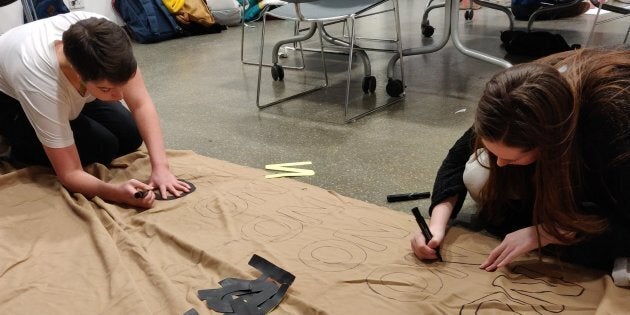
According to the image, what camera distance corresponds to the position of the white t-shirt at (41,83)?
148cm

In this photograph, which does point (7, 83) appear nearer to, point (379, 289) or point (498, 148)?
point (379, 289)

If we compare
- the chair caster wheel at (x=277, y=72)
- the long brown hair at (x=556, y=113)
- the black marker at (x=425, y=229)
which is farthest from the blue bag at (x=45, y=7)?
the long brown hair at (x=556, y=113)

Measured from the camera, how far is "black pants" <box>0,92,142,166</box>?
1728 mm

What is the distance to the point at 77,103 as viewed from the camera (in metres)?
1.61

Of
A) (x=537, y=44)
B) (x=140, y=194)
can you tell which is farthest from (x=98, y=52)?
(x=537, y=44)

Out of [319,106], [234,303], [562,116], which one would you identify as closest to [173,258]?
[234,303]

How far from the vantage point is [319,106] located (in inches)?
103

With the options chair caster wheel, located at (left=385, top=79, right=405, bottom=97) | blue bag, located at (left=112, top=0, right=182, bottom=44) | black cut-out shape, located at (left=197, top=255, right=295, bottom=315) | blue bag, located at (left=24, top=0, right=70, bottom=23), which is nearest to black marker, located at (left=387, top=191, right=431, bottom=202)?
black cut-out shape, located at (left=197, top=255, right=295, bottom=315)

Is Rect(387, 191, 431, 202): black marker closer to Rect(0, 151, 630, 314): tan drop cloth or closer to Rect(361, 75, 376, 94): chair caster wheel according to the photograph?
Rect(0, 151, 630, 314): tan drop cloth

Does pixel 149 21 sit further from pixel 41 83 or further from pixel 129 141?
pixel 41 83

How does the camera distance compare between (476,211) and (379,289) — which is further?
(476,211)

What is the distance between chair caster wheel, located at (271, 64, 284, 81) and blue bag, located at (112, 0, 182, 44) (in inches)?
82.8

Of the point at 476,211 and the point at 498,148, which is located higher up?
the point at 498,148

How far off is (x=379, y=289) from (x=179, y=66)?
3022 mm
